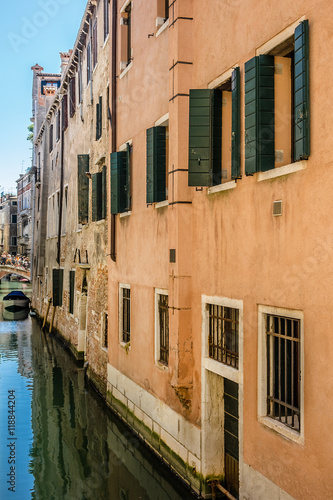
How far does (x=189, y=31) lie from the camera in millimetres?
7953

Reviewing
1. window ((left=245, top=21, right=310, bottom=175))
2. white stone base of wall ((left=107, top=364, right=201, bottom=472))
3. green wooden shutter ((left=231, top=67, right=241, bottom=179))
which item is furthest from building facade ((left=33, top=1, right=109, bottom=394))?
window ((left=245, top=21, right=310, bottom=175))

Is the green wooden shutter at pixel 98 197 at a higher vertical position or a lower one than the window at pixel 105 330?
higher

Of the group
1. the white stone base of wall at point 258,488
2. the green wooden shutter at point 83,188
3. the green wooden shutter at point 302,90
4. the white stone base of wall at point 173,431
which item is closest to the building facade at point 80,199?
the green wooden shutter at point 83,188

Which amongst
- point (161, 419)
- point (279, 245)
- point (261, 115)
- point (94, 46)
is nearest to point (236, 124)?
point (261, 115)

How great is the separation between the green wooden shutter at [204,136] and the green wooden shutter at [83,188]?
9.86 meters

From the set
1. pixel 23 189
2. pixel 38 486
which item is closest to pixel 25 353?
pixel 38 486

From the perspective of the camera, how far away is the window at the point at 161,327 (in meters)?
9.15

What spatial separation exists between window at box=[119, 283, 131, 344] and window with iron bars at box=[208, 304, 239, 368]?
3.78 meters

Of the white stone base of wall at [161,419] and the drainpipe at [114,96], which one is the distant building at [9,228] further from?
the white stone base of wall at [161,419]

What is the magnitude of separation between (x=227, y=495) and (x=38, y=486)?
2943 mm

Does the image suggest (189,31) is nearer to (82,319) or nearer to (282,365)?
(282,365)

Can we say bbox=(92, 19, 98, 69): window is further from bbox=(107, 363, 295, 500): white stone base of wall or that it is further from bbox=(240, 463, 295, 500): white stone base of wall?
bbox=(240, 463, 295, 500): white stone base of wall

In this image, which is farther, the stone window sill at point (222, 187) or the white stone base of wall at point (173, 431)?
the stone window sill at point (222, 187)

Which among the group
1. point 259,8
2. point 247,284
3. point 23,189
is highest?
point 23,189
